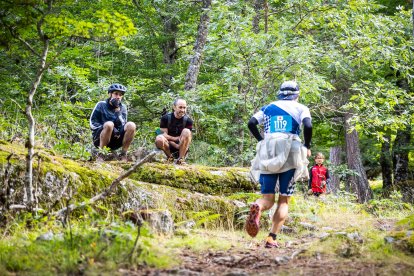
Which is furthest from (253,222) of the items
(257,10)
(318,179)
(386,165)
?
(386,165)

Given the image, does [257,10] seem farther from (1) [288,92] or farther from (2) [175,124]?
(1) [288,92]

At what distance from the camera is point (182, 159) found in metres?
8.81

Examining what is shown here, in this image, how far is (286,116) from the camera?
5914 mm

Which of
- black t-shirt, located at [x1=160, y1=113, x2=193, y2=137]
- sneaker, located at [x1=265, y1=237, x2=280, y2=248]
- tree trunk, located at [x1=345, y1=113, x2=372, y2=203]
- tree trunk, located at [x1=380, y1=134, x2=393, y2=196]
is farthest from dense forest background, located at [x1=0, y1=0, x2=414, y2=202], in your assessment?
sneaker, located at [x1=265, y1=237, x2=280, y2=248]

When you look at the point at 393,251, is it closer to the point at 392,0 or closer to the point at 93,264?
the point at 93,264

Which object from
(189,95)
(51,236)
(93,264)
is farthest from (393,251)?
(189,95)

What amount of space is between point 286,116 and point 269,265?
2.10 meters

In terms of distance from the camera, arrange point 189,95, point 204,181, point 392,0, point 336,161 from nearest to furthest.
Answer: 1. point 204,181
2. point 189,95
3. point 392,0
4. point 336,161

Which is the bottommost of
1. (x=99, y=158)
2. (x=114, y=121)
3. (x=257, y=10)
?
(x=99, y=158)

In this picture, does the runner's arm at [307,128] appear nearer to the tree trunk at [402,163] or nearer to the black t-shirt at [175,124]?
the black t-shirt at [175,124]

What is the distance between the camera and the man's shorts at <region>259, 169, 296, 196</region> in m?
5.94

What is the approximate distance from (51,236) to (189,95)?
7.36m

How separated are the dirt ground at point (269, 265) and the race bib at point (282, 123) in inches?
61.1

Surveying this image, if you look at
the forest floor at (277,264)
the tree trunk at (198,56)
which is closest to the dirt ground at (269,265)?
the forest floor at (277,264)
